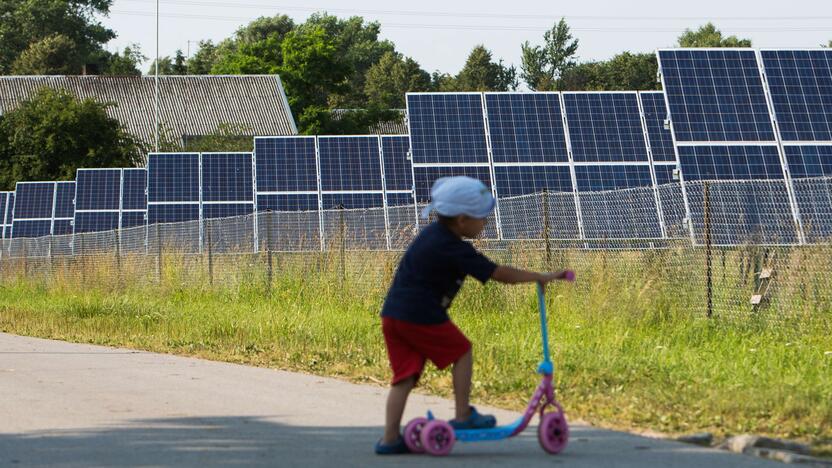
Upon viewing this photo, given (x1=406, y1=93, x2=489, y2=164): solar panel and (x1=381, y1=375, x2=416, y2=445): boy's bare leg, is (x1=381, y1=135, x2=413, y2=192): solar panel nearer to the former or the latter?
(x1=406, y1=93, x2=489, y2=164): solar panel

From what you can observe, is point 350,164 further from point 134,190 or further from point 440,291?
point 440,291

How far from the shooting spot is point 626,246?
15930 millimetres

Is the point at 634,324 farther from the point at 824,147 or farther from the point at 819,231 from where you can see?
the point at 824,147

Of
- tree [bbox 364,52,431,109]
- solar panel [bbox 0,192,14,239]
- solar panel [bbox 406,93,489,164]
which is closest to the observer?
solar panel [bbox 406,93,489,164]

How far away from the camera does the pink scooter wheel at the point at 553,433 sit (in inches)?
261

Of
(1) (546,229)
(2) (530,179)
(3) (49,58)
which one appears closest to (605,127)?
(2) (530,179)

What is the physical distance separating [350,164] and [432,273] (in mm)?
23461

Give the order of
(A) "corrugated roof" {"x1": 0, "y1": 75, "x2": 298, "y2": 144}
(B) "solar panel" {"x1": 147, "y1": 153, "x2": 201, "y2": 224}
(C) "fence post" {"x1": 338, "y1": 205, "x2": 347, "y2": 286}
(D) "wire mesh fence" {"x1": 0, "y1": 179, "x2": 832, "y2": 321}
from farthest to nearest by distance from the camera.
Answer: (A) "corrugated roof" {"x1": 0, "y1": 75, "x2": 298, "y2": 144} < (B) "solar panel" {"x1": 147, "y1": 153, "x2": 201, "y2": 224} < (C) "fence post" {"x1": 338, "y1": 205, "x2": 347, "y2": 286} < (D) "wire mesh fence" {"x1": 0, "y1": 179, "x2": 832, "y2": 321}

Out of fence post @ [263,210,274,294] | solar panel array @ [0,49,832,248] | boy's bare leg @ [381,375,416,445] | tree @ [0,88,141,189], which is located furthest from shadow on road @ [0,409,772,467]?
tree @ [0,88,141,189]

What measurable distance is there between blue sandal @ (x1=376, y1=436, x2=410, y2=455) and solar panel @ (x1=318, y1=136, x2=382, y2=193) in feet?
72.4

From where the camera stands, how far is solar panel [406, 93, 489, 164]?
2394 centimetres

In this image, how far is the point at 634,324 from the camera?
13172 millimetres

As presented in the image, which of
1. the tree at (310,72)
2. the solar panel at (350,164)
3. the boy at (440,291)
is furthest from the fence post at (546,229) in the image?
the tree at (310,72)

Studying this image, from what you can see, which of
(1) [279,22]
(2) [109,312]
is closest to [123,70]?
(1) [279,22]
